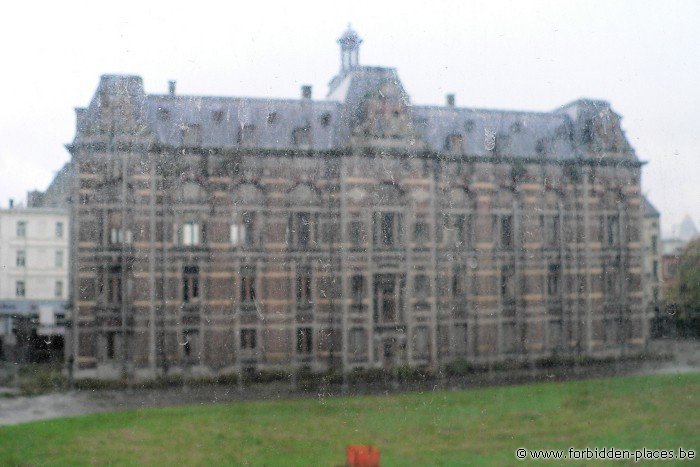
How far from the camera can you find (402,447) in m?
7.20

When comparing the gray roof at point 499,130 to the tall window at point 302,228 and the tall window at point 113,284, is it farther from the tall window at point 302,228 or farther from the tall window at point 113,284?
the tall window at point 113,284

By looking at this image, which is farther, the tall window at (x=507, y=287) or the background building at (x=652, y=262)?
the tall window at (x=507, y=287)

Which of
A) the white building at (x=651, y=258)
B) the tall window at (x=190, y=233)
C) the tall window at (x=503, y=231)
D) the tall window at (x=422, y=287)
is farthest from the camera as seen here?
the tall window at (x=503, y=231)

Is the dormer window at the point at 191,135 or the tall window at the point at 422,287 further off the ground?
the dormer window at the point at 191,135

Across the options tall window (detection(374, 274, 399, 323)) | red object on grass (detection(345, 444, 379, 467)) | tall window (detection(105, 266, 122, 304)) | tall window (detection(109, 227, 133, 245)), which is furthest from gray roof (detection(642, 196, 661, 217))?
tall window (detection(105, 266, 122, 304))

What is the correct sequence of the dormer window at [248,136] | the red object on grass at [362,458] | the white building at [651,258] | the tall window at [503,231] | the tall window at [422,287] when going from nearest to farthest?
the red object on grass at [362,458] < the white building at [651,258] < the tall window at [422,287] < the tall window at [503,231] < the dormer window at [248,136]

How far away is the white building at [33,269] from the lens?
8.38 metres

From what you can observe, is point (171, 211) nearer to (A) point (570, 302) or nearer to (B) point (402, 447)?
(B) point (402, 447)

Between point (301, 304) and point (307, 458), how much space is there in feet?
10.7

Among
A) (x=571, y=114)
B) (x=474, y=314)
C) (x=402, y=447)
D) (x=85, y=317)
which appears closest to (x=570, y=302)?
(x=474, y=314)

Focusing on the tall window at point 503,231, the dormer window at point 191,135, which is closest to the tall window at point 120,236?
the dormer window at point 191,135

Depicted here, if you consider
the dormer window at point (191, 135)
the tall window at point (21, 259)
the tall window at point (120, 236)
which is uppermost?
the dormer window at point (191, 135)

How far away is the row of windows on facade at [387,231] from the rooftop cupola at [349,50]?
7.97 ft

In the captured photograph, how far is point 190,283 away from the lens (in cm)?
959
